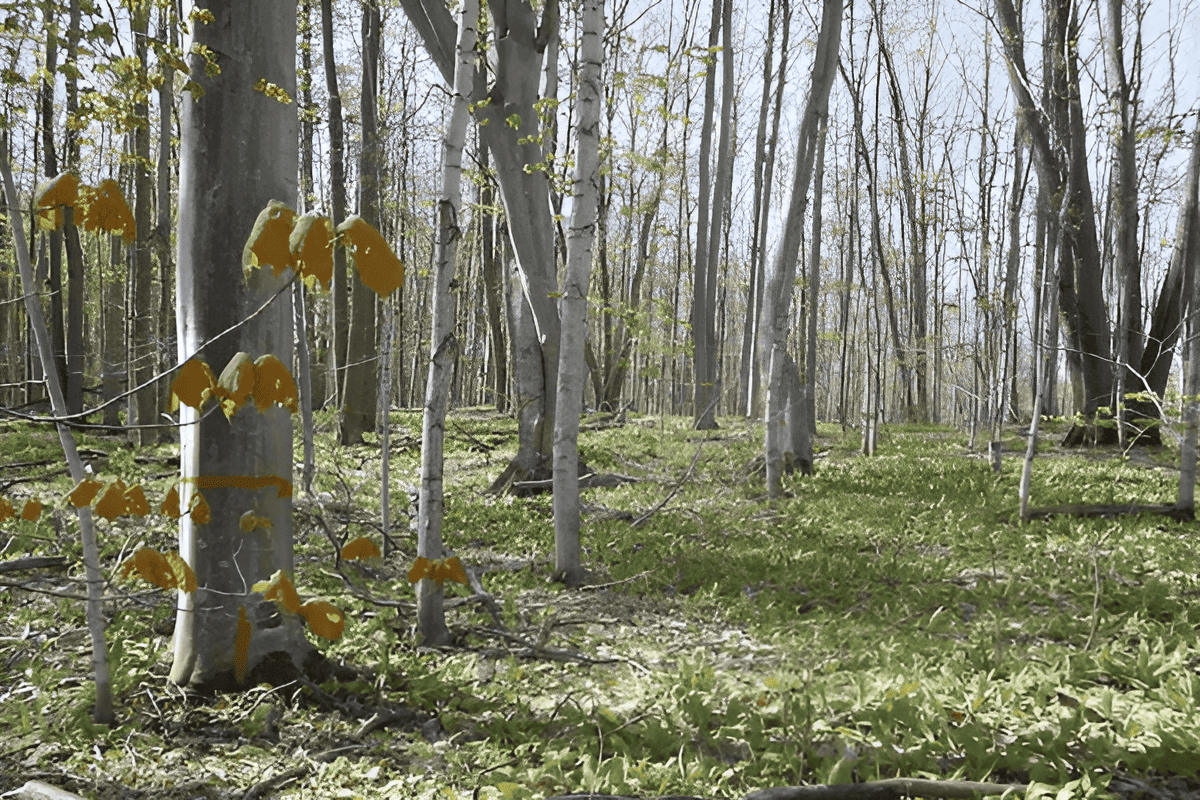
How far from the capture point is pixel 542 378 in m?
8.30

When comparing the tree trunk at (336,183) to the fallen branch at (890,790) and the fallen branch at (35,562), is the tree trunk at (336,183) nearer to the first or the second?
the fallen branch at (35,562)

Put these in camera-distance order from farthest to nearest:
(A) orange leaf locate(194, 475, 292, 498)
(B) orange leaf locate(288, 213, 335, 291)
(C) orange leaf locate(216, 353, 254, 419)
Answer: (A) orange leaf locate(194, 475, 292, 498)
(C) orange leaf locate(216, 353, 254, 419)
(B) orange leaf locate(288, 213, 335, 291)

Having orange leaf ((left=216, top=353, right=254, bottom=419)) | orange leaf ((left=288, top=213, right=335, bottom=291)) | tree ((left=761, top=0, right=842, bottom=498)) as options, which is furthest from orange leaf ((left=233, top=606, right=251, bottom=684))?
tree ((left=761, top=0, right=842, bottom=498))

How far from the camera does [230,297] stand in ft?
10.3

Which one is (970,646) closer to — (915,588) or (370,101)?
(915,588)

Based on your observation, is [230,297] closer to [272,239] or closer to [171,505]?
[171,505]

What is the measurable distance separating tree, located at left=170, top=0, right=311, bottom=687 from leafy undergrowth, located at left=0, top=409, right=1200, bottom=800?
1.38ft

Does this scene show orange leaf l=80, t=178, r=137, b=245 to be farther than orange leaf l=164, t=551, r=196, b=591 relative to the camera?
No

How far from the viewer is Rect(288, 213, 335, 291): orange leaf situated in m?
1.70

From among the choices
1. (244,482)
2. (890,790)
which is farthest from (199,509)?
(890,790)

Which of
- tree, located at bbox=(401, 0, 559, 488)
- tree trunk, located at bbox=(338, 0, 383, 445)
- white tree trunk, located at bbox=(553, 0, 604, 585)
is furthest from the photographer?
tree trunk, located at bbox=(338, 0, 383, 445)

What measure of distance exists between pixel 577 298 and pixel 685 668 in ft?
8.78

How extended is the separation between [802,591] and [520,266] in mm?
4639

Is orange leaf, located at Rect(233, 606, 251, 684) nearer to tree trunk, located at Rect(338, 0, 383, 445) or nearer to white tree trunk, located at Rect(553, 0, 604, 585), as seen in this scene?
white tree trunk, located at Rect(553, 0, 604, 585)
